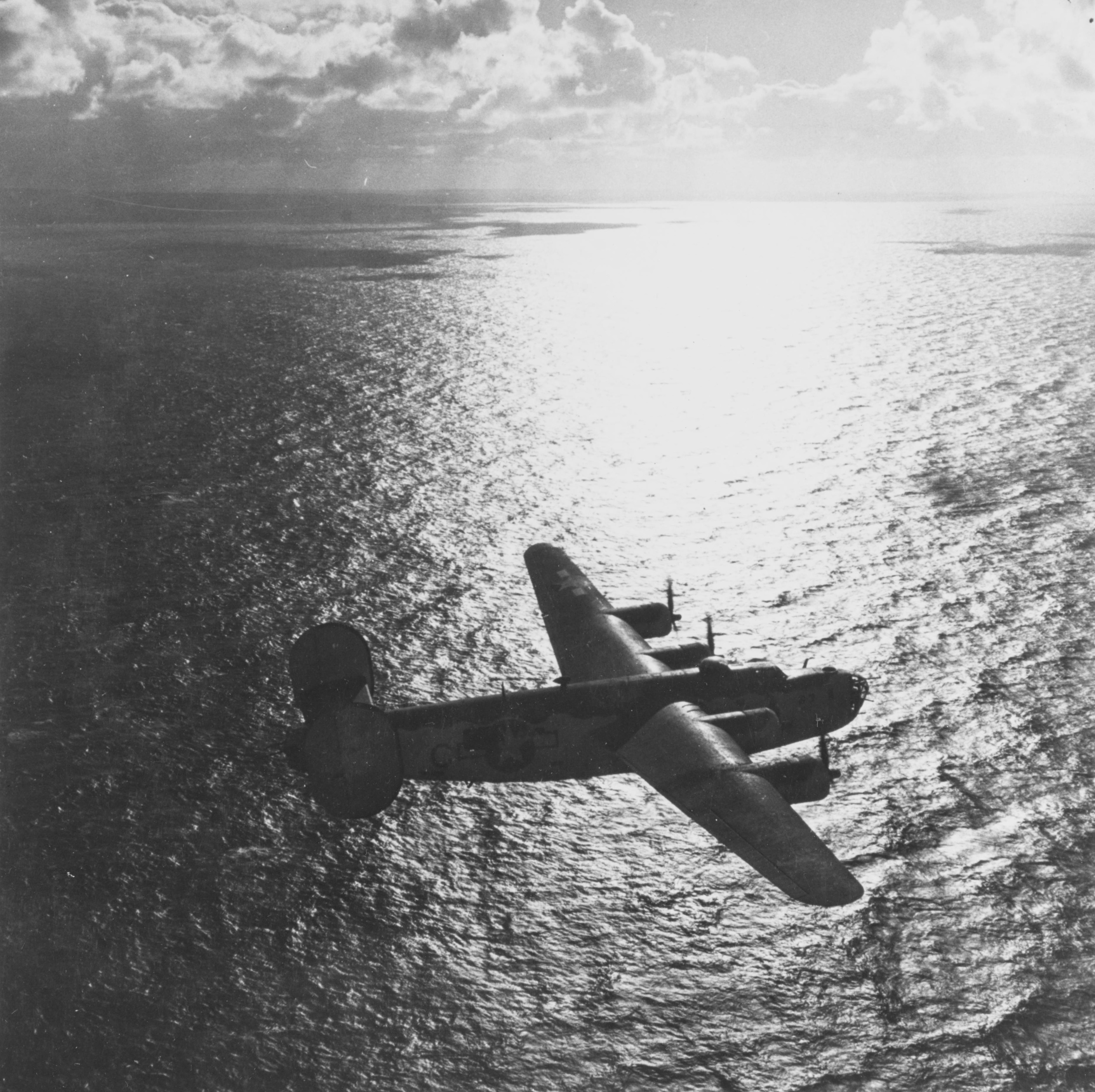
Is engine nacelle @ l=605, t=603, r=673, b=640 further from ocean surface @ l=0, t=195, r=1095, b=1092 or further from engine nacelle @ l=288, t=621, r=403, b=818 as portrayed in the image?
engine nacelle @ l=288, t=621, r=403, b=818

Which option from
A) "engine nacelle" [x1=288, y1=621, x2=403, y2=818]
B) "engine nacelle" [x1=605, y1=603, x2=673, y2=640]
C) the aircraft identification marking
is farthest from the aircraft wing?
"engine nacelle" [x1=288, y1=621, x2=403, y2=818]

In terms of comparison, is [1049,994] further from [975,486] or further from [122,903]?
[975,486]

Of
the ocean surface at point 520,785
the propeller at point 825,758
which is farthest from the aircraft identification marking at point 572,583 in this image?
the propeller at point 825,758

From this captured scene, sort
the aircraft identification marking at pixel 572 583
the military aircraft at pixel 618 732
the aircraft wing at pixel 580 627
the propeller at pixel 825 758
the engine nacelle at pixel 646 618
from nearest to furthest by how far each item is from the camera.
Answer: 1. the military aircraft at pixel 618 732
2. the propeller at pixel 825 758
3. the aircraft wing at pixel 580 627
4. the engine nacelle at pixel 646 618
5. the aircraft identification marking at pixel 572 583

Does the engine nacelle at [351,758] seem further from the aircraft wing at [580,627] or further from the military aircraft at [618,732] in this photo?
the aircraft wing at [580,627]

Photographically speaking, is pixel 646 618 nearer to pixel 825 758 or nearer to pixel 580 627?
pixel 580 627

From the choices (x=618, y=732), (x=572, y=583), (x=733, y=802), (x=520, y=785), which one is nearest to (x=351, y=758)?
(x=520, y=785)
